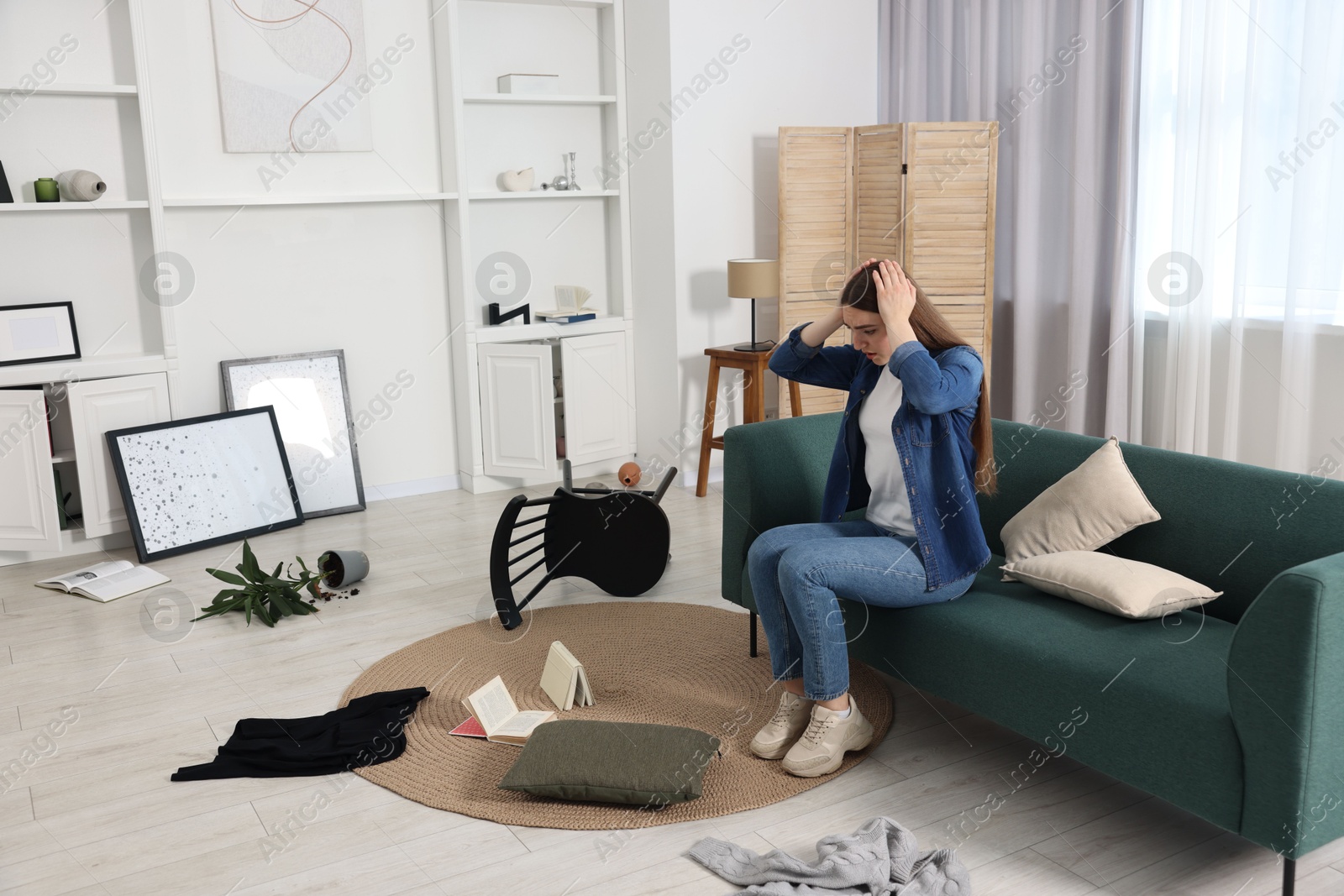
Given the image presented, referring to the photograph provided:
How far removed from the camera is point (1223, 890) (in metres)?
2.19

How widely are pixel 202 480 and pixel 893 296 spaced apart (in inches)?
128

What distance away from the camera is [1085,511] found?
2705 millimetres

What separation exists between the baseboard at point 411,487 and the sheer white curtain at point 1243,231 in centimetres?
323

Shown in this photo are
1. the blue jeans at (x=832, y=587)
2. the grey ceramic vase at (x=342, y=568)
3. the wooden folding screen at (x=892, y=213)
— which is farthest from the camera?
the wooden folding screen at (x=892, y=213)

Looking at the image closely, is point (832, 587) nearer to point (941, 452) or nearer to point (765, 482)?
point (941, 452)

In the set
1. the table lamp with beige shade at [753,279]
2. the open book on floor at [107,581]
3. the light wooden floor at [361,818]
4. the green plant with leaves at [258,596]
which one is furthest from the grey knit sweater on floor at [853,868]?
the table lamp with beige shade at [753,279]

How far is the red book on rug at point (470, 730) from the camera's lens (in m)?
2.92

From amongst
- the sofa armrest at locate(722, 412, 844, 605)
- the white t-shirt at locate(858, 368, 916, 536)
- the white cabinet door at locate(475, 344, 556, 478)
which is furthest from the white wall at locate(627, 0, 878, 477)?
the white t-shirt at locate(858, 368, 916, 536)

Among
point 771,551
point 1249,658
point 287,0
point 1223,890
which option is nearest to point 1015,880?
point 1223,890

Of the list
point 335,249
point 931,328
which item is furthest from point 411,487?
A: point 931,328

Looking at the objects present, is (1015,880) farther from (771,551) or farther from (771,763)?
(771,551)

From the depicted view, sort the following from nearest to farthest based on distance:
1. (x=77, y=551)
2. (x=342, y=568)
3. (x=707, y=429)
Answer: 1. (x=342, y=568)
2. (x=77, y=551)
3. (x=707, y=429)

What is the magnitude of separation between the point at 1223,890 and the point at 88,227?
459cm

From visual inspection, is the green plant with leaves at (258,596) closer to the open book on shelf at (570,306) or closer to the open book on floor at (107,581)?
the open book on floor at (107,581)
